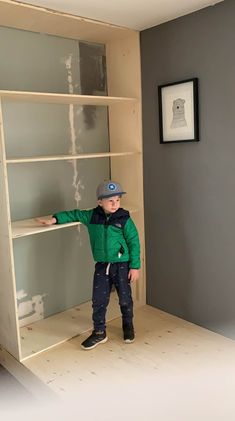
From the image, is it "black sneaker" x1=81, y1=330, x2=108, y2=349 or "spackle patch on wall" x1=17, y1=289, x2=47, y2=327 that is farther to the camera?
"spackle patch on wall" x1=17, y1=289, x2=47, y2=327

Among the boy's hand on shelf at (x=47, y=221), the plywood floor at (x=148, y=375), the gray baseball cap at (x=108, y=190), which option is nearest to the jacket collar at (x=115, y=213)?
the gray baseball cap at (x=108, y=190)

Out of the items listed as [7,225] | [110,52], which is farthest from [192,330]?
[110,52]

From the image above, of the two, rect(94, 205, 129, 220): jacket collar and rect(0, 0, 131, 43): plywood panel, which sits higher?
rect(0, 0, 131, 43): plywood panel

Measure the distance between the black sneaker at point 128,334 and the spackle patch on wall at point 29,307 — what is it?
664 millimetres

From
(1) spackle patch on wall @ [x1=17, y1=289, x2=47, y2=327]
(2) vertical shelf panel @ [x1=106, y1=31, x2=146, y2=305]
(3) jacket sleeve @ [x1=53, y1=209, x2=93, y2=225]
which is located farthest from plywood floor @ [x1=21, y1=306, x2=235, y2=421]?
(3) jacket sleeve @ [x1=53, y1=209, x2=93, y2=225]

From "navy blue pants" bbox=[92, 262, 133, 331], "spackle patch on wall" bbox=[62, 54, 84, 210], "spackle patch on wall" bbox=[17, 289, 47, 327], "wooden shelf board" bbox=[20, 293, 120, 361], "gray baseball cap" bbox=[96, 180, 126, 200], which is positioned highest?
"spackle patch on wall" bbox=[62, 54, 84, 210]

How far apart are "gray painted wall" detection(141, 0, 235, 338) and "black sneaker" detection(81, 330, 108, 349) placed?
23.2 inches

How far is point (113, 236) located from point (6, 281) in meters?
0.70

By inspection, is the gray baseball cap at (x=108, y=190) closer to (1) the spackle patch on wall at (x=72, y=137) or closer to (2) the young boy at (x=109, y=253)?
(2) the young boy at (x=109, y=253)

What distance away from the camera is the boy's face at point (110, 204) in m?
2.36

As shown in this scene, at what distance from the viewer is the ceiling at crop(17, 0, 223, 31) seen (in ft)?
6.86

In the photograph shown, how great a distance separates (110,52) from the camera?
9.39 feet

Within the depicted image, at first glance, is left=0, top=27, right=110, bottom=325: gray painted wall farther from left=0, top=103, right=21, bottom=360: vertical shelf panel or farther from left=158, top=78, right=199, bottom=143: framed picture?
left=158, top=78, right=199, bottom=143: framed picture

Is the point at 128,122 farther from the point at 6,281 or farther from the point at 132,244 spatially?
the point at 6,281
